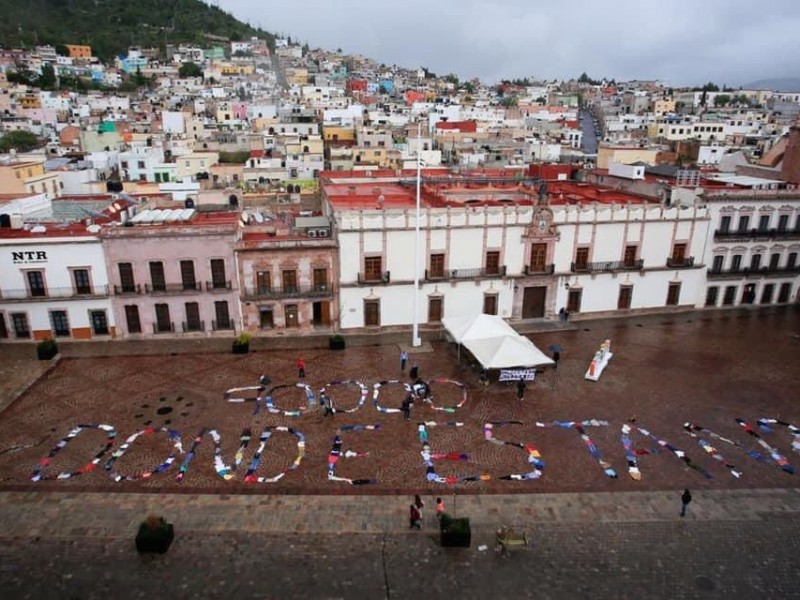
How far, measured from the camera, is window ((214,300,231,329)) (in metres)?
33.8

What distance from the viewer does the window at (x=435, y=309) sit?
118 ft

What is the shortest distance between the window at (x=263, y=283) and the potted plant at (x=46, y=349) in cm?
1139

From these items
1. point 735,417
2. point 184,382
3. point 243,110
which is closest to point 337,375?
point 184,382

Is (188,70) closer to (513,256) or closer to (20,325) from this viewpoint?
(20,325)

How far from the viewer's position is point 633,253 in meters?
38.1

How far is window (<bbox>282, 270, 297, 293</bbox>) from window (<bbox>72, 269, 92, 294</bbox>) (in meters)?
11.1

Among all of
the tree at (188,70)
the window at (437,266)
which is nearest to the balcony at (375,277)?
the window at (437,266)

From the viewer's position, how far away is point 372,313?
1399 inches

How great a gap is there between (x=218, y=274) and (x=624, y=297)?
27.0 metres

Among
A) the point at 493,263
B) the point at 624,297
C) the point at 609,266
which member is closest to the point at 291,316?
the point at 493,263

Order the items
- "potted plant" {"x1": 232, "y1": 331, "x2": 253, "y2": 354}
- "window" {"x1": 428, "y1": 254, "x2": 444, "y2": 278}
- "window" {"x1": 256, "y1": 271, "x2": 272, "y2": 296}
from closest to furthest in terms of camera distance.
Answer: "potted plant" {"x1": 232, "y1": 331, "x2": 253, "y2": 354}
"window" {"x1": 256, "y1": 271, "x2": 272, "y2": 296}
"window" {"x1": 428, "y1": 254, "x2": 444, "y2": 278}

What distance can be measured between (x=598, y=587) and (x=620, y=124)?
136639 millimetres

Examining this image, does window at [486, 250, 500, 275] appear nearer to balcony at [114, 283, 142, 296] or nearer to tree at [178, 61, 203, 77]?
balcony at [114, 283, 142, 296]

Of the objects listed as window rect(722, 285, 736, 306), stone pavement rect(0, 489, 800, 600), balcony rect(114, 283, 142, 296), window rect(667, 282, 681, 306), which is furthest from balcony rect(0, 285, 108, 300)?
window rect(722, 285, 736, 306)
